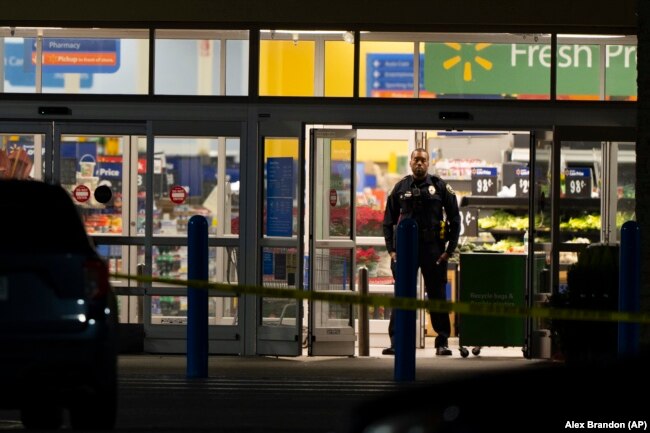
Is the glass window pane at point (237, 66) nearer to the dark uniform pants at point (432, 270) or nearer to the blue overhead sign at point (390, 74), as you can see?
the blue overhead sign at point (390, 74)

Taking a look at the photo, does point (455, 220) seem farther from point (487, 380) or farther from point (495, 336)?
point (487, 380)

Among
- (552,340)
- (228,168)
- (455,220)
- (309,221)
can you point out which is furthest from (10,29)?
(552,340)

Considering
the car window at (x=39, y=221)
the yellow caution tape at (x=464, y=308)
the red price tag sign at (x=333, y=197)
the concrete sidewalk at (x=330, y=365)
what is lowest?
the concrete sidewalk at (x=330, y=365)

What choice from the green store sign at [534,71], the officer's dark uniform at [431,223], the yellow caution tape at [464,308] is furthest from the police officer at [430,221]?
the yellow caution tape at [464,308]

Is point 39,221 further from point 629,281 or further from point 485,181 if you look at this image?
point 485,181

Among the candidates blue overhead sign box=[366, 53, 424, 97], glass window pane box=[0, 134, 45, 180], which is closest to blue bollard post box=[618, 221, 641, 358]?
blue overhead sign box=[366, 53, 424, 97]

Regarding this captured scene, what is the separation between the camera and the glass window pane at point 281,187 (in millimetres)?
16219

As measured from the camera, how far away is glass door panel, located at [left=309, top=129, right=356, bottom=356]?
1634 cm

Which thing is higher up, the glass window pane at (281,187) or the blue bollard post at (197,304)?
the glass window pane at (281,187)

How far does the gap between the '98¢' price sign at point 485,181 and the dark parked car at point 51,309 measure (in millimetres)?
10296

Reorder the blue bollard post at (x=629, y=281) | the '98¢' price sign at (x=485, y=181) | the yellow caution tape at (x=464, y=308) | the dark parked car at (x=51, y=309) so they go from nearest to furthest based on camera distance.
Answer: the dark parked car at (x=51, y=309), the yellow caution tape at (x=464, y=308), the blue bollard post at (x=629, y=281), the '98¢' price sign at (x=485, y=181)

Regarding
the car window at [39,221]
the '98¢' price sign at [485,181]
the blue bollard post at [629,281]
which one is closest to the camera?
the car window at [39,221]

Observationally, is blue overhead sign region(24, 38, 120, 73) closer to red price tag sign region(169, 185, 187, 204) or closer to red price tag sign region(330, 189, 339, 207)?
red price tag sign region(169, 185, 187, 204)

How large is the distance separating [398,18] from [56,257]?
805 cm
